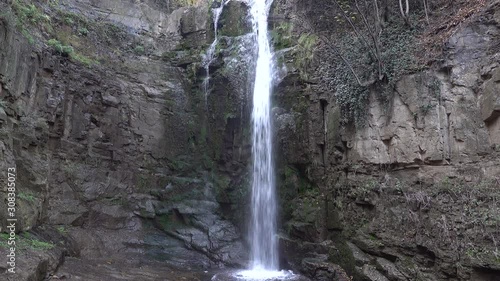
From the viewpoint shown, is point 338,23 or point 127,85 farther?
point 127,85

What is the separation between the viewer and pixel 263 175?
10656 mm

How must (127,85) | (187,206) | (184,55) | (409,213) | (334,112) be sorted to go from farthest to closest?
(184,55) → (127,85) → (187,206) → (334,112) → (409,213)

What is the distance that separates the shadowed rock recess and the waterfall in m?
0.31

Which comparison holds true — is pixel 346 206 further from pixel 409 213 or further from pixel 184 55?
pixel 184 55

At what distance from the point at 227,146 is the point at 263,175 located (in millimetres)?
1936

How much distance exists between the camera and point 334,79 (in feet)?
31.2

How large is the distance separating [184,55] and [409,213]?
9.91 meters

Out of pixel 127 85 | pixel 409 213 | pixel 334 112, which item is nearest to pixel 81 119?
pixel 127 85

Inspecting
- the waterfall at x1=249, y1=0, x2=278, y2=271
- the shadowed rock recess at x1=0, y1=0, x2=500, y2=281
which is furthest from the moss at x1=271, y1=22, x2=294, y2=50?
the waterfall at x1=249, y1=0, x2=278, y2=271

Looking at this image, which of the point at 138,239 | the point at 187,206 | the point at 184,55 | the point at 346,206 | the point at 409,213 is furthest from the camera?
the point at 184,55

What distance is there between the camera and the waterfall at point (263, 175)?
9844 mm

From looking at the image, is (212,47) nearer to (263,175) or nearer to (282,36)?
(282,36)

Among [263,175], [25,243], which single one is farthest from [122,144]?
[25,243]

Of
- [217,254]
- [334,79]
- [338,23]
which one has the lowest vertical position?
[217,254]
